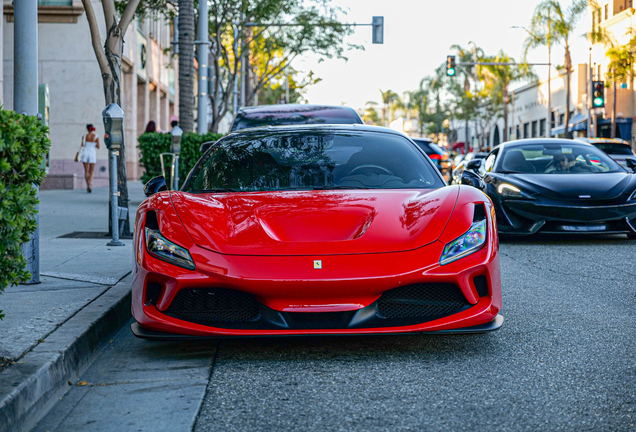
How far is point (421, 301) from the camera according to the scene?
415 centimetres

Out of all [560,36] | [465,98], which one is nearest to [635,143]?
[560,36]

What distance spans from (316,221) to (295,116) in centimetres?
610

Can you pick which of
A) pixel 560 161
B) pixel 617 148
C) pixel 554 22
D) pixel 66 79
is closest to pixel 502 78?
pixel 554 22

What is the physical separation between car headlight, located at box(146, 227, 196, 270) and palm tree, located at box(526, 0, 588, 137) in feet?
137

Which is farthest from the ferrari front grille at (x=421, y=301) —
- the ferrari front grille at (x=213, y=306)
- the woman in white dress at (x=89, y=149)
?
the woman in white dress at (x=89, y=149)

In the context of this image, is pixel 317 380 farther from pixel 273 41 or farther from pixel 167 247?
pixel 273 41

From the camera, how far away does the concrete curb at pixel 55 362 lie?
10.7 feet

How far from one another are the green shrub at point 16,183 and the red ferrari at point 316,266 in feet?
2.44

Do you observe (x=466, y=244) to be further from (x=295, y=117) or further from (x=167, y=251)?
(x=295, y=117)

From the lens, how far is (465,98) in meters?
76.6

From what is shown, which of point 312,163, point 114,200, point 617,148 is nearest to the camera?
point 312,163

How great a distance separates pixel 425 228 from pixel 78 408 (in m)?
1.92

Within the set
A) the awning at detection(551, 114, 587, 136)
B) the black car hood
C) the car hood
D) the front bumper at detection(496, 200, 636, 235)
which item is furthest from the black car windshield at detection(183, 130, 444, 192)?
the awning at detection(551, 114, 587, 136)

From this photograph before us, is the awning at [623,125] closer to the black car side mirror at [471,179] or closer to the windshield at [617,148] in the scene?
the windshield at [617,148]
